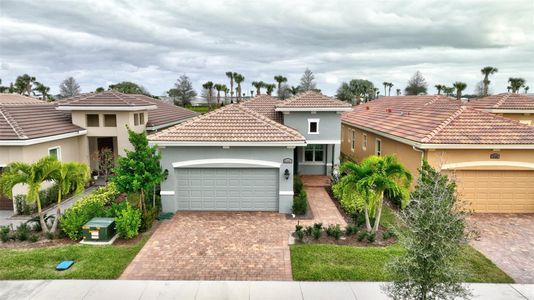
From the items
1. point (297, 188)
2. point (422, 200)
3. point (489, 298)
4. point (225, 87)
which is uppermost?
point (225, 87)

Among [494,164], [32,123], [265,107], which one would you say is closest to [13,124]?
[32,123]

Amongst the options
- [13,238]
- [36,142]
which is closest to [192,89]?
[36,142]

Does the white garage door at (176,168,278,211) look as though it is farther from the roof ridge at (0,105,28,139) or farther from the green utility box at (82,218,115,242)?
the roof ridge at (0,105,28,139)

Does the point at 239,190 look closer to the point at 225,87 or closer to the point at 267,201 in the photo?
the point at 267,201

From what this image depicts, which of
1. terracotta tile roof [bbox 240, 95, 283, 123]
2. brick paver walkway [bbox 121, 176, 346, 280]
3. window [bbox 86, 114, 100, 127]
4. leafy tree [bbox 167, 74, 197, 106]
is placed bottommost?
brick paver walkway [bbox 121, 176, 346, 280]

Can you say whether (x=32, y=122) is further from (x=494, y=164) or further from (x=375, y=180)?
(x=494, y=164)

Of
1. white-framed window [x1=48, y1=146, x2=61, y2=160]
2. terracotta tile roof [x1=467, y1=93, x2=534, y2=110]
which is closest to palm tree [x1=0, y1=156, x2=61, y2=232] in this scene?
white-framed window [x1=48, y1=146, x2=61, y2=160]
